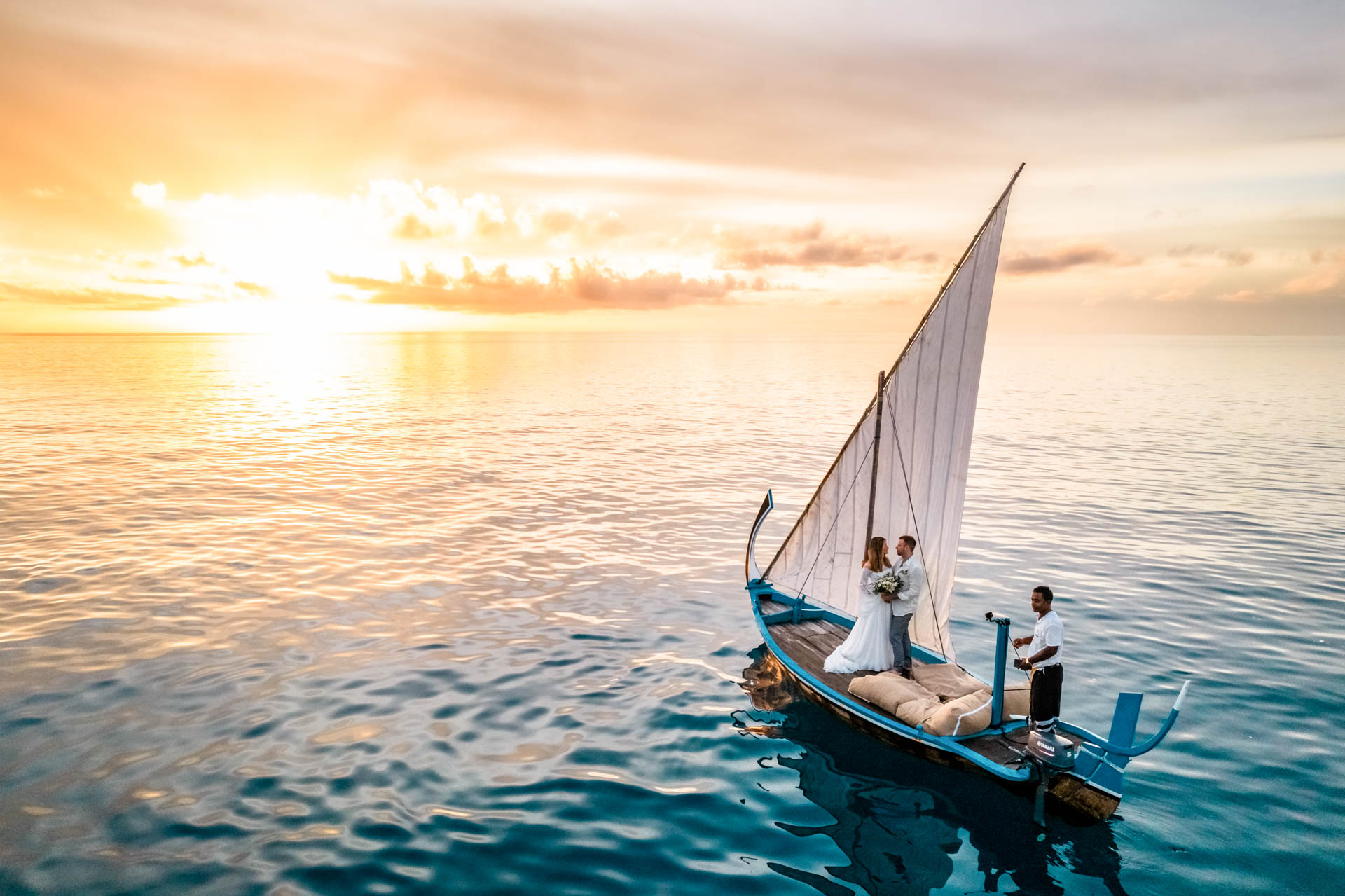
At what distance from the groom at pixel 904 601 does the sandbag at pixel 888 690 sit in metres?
1.03

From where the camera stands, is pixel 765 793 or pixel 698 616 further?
pixel 698 616

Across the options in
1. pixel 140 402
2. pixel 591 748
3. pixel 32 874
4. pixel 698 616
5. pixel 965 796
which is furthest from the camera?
pixel 140 402

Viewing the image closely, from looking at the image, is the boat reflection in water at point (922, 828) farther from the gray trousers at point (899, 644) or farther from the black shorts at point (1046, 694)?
the gray trousers at point (899, 644)

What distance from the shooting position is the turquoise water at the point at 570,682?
12.3 meters

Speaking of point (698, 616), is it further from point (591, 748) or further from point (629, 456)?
point (629, 456)

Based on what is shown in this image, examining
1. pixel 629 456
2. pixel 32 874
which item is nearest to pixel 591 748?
pixel 32 874

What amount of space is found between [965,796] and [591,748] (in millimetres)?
7591

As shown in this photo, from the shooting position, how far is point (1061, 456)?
51.5 metres

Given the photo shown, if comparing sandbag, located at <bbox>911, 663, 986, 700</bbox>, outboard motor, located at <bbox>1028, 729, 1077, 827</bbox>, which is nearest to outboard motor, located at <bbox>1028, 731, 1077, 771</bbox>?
outboard motor, located at <bbox>1028, 729, 1077, 827</bbox>

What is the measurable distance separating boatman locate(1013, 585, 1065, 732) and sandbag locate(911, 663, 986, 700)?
4.92 feet

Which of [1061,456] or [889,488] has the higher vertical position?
[889,488]

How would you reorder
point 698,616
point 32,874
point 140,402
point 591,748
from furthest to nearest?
point 140,402
point 698,616
point 591,748
point 32,874

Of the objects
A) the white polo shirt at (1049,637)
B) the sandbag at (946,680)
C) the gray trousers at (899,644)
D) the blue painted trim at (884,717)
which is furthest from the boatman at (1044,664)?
the gray trousers at (899,644)

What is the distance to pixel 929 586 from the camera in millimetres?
17594
